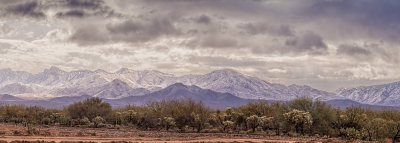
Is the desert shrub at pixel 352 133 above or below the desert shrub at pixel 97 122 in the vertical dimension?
below

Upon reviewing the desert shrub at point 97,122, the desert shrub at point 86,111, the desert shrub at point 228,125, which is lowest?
the desert shrub at point 228,125

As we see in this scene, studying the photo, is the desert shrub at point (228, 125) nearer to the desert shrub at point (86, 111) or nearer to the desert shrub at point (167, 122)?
the desert shrub at point (167, 122)

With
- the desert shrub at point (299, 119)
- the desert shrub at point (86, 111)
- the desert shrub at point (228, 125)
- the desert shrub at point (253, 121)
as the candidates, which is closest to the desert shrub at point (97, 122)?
the desert shrub at point (86, 111)

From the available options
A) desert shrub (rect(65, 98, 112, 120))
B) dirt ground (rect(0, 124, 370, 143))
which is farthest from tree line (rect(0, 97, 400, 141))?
dirt ground (rect(0, 124, 370, 143))

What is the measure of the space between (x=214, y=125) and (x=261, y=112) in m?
11.1

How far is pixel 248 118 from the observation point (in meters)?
72.4

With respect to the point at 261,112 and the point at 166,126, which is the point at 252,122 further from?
the point at 166,126

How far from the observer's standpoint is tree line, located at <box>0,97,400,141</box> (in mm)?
64312

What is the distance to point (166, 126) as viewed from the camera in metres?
79.0

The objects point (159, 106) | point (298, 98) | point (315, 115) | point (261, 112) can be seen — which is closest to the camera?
point (315, 115)

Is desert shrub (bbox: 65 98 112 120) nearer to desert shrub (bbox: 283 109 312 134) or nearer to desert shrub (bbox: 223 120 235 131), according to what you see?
desert shrub (bbox: 223 120 235 131)

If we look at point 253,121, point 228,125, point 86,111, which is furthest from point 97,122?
point 253,121

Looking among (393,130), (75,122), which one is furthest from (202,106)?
(393,130)

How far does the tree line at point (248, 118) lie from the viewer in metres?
64.3
